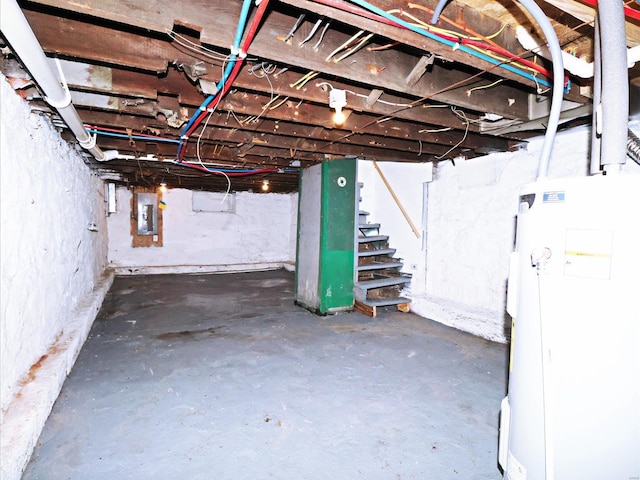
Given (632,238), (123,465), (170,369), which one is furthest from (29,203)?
A: (632,238)

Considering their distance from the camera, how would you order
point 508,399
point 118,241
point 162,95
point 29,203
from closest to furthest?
point 508,399 < point 29,203 < point 162,95 < point 118,241

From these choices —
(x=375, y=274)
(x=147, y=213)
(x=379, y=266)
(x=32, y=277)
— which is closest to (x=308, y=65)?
(x=32, y=277)

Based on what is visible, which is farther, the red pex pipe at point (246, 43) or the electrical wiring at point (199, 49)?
the electrical wiring at point (199, 49)

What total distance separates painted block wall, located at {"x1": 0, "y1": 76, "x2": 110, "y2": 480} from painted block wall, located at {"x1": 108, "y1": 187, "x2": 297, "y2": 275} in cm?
401

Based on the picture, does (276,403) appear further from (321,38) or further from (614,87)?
(614,87)

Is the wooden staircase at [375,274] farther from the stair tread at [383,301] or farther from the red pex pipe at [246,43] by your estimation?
the red pex pipe at [246,43]

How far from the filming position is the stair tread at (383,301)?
401 cm

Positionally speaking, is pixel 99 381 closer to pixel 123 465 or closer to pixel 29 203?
pixel 123 465

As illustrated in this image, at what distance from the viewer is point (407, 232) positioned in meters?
4.43

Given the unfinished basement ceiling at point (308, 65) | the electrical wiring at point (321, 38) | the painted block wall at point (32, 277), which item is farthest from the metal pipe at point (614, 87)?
the painted block wall at point (32, 277)

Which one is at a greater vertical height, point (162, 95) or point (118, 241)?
point (162, 95)

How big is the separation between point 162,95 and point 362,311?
10.3ft

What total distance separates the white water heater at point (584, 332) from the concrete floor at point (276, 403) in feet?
2.01

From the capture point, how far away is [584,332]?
1058 millimetres
